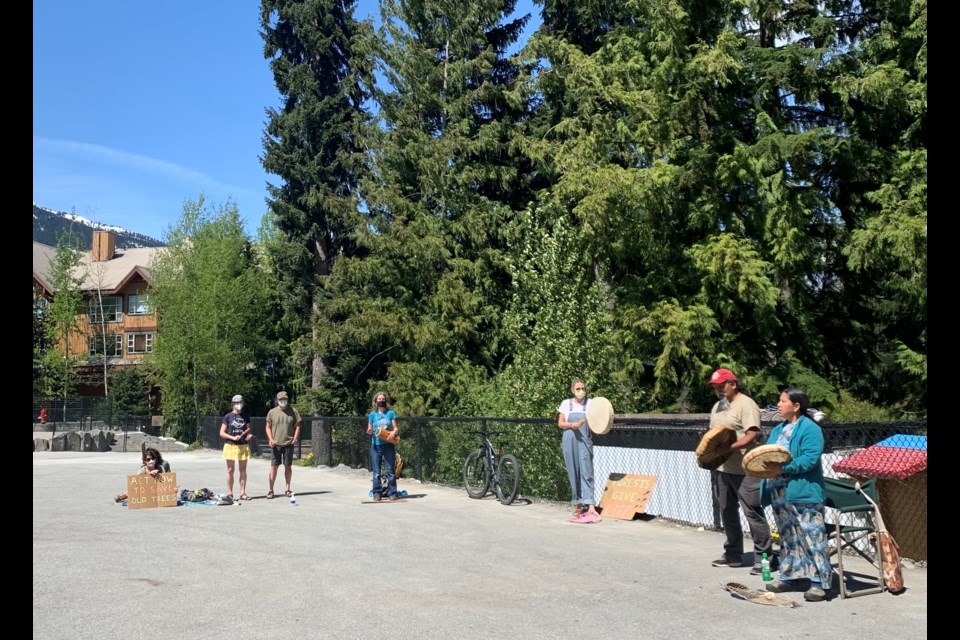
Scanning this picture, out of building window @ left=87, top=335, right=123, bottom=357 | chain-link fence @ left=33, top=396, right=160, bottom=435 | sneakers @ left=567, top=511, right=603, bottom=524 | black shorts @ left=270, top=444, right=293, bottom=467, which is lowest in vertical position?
sneakers @ left=567, top=511, right=603, bottom=524

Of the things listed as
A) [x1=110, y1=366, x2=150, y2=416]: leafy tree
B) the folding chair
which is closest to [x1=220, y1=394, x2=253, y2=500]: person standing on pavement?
the folding chair

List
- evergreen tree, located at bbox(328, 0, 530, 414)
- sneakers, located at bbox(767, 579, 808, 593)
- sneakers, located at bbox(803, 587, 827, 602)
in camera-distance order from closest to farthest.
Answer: sneakers, located at bbox(803, 587, 827, 602), sneakers, located at bbox(767, 579, 808, 593), evergreen tree, located at bbox(328, 0, 530, 414)

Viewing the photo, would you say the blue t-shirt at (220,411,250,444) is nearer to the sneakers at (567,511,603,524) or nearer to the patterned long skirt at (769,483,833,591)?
the sneakers at (567,511,603,524)

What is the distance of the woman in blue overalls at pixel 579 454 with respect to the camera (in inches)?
544

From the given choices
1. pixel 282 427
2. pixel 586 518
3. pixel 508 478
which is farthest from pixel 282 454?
pixel 586 518

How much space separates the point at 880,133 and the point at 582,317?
9042 mm

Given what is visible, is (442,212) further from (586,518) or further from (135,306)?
(135,306)

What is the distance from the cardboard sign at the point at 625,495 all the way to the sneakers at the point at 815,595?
19.3 feet

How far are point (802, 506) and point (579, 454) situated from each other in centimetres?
593

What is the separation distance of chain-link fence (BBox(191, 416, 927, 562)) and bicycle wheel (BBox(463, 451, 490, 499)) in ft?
2.09

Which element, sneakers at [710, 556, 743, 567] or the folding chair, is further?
sneakers at [710, 556, 743, 567]

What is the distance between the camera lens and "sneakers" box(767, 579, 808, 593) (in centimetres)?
840

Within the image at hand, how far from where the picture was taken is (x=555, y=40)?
29906mm
